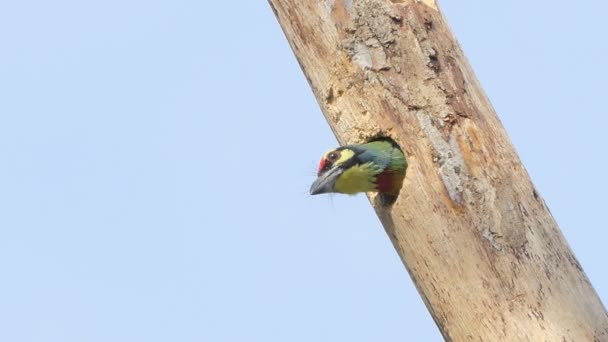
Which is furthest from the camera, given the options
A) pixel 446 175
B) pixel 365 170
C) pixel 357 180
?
pixel 357 180

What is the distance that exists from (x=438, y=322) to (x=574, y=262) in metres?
0.69

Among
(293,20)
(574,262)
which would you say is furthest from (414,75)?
(574,262)

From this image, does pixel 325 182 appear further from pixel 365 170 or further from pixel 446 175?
pixel 446 175

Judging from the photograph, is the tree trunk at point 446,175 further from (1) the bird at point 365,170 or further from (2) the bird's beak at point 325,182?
(2) the bird's beak at point 325,182

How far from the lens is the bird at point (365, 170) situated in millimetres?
6707

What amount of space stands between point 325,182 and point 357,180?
0.16 m

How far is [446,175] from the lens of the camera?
6539 mm

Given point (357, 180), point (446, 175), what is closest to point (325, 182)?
point (357, 180)

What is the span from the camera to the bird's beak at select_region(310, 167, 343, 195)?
268 inches

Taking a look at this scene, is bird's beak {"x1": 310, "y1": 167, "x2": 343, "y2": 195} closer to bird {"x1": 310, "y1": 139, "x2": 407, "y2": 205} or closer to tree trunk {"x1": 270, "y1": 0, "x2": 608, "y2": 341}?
bird {"x1": 310, "y1": 139, "x2": 407, "y2": 205}

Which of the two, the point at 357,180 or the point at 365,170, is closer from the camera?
the point at 365,170

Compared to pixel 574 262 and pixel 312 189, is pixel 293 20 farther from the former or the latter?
pixel 574 262

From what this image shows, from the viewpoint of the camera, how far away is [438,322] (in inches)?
255

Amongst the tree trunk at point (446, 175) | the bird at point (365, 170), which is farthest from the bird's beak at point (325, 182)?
the tree trunk at point (446, 175)
